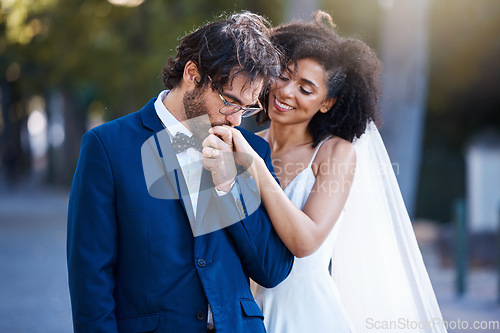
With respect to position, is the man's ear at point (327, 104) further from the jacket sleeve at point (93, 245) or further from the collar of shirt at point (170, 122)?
the jacket sleeve at point (93, 245)

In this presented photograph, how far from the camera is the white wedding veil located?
12.0ft

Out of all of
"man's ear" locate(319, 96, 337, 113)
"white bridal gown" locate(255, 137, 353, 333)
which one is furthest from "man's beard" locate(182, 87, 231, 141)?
"man's ear" locate(319, 96, 337, 113)

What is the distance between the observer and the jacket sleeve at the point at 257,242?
8.66ft

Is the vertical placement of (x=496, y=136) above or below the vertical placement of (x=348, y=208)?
above

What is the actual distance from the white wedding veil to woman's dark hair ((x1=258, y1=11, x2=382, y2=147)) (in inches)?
5.0

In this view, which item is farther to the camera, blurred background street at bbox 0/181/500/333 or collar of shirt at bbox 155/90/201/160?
blurred background street at bbox 0/181/500/333

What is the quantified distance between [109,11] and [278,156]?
12831mm

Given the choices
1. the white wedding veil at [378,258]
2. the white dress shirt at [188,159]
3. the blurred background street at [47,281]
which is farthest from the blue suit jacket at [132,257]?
the blurred background street at [47,281]

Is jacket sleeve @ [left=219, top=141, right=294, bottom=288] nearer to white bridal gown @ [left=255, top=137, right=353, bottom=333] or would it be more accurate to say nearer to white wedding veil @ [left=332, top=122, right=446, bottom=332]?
white bridal gown @ [left=255, top=137, right=353, bottom=333]

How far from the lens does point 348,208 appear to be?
12.1ft

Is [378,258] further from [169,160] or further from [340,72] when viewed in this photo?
[169,160]

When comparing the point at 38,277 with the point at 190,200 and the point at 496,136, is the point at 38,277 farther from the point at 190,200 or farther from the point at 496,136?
the point at 496,136

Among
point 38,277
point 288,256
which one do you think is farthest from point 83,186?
point 38,277

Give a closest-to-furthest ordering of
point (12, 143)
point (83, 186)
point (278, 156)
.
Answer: point (83, 186)
point (278, 156)
point (12, 143)
